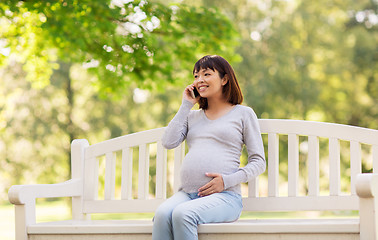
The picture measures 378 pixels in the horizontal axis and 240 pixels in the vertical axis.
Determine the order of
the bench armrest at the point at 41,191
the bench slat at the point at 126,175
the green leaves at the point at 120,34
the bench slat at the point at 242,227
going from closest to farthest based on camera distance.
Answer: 1. the bench slat at the point at 242,227
2. the bench armrest at the point at 41,191
3. the bench slat at the point at 126,175
4. the green leaves at the point at 120,34

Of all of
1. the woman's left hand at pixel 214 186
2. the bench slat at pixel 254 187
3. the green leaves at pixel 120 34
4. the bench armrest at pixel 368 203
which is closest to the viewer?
the bench armrest at pixel 368 203

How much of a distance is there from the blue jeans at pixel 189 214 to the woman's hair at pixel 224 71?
591 millimetres

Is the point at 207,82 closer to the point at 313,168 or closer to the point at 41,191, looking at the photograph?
the point at 313,168

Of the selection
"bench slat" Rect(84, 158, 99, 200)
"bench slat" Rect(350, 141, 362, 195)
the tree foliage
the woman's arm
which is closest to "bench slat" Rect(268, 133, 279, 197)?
"bench slat" Rect(350, 141, 362, 195)

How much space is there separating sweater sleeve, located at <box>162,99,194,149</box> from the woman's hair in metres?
0.22

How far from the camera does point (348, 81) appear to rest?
16.4 metres

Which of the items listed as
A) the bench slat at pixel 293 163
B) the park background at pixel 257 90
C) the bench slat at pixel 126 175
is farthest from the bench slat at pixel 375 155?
the park background at pixel 257 90

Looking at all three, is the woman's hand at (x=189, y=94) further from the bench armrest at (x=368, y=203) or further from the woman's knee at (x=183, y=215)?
the bench armrest at (x=368, y=203)

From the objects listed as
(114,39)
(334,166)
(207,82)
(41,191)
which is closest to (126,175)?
(41,191)

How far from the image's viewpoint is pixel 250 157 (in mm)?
2953

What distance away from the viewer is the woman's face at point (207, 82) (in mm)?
3057

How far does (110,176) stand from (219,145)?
88 centimetres

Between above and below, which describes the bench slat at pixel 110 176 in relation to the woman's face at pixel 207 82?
below

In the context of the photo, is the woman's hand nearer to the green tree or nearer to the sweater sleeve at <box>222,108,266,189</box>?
the sweater sleeve at <box>222,108,266,189</box>
